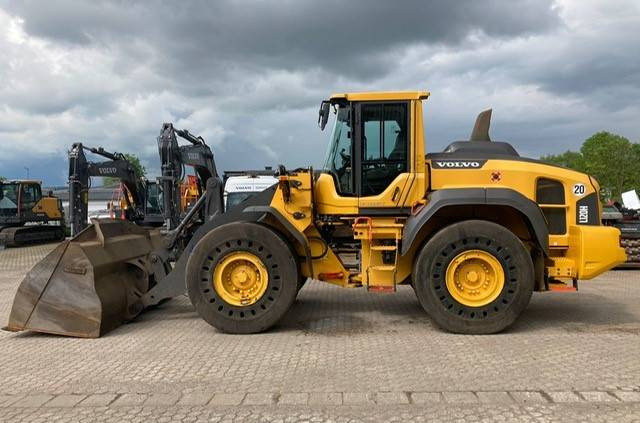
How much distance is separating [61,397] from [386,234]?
13.0ft

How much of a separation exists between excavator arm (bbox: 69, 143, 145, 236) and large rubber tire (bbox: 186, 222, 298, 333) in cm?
1152

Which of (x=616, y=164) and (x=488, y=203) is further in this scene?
(x=616, y=164)

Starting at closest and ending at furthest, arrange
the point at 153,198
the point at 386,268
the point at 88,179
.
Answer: the point at 386,268
the point at 88,179
the point at 153,198

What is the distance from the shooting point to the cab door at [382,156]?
22.0 feet

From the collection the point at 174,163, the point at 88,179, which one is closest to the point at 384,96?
the point at 174,163

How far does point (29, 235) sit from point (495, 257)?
22.5m

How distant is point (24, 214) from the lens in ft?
77.3

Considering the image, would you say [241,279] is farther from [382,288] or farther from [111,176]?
[111,176]

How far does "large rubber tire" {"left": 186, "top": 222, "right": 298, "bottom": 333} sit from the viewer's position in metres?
6.46

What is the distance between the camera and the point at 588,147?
214 feet

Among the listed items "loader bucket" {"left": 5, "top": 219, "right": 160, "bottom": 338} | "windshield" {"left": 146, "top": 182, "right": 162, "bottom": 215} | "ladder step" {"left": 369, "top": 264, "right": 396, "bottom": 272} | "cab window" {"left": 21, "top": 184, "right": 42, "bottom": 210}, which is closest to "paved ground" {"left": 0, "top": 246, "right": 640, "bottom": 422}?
"loader bucket" {"left": 5, "top": 219, "right": 160, "bottom": 338}

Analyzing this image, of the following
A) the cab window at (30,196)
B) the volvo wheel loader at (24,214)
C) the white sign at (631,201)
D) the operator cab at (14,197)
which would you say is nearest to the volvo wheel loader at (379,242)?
the white sign at (631,201)

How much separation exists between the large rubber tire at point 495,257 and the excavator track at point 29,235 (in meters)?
20.8

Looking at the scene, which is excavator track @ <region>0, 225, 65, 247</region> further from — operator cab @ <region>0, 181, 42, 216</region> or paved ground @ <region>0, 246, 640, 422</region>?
paved ground @ <region>0, 246, 640, 422</region>
